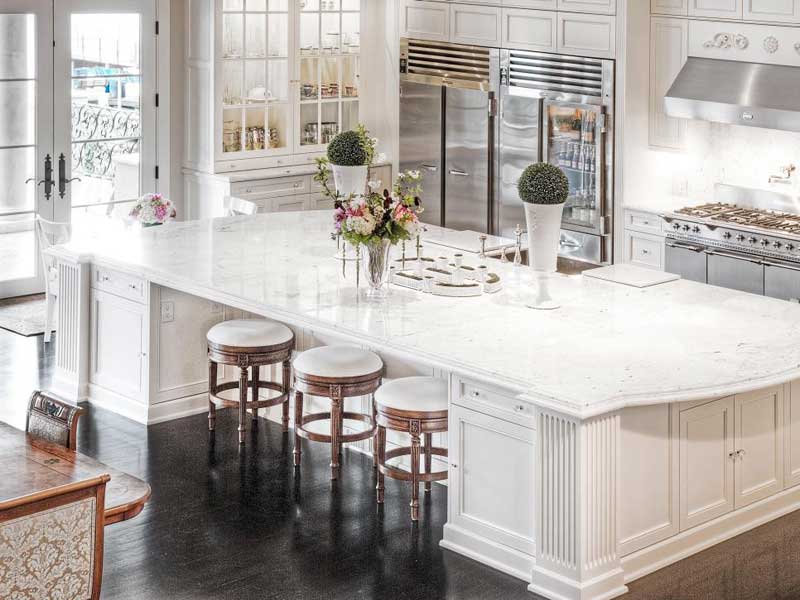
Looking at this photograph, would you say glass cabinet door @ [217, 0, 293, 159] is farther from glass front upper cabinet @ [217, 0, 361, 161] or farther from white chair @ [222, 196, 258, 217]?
white chair @ [222, 196, 258, 217]

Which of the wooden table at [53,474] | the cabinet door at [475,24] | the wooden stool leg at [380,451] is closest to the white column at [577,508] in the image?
the wooden stool leg at [380,451]

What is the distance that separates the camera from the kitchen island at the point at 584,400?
193 inches

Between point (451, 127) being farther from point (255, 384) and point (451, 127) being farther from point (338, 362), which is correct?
point (338, 362)

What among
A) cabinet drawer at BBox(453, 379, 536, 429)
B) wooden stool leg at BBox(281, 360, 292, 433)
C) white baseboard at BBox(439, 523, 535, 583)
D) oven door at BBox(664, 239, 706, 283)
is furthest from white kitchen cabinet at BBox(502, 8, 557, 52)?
white baseboard at BBox(439, 523, 535, 583)

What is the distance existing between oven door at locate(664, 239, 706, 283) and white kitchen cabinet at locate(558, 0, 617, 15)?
5.22 ft

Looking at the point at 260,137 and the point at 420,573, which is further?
the point at 260,137

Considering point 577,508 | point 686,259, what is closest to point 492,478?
point 577,508

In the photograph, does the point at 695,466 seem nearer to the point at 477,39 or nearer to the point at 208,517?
the point at 208,517

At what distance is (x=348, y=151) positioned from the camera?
730 cm

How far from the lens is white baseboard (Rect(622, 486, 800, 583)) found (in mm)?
5133

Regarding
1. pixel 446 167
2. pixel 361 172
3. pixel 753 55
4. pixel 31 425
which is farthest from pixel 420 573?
pixel 446 167

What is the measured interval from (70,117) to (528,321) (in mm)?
5178

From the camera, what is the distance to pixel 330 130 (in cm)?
1047

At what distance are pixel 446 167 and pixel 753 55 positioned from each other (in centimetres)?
280
